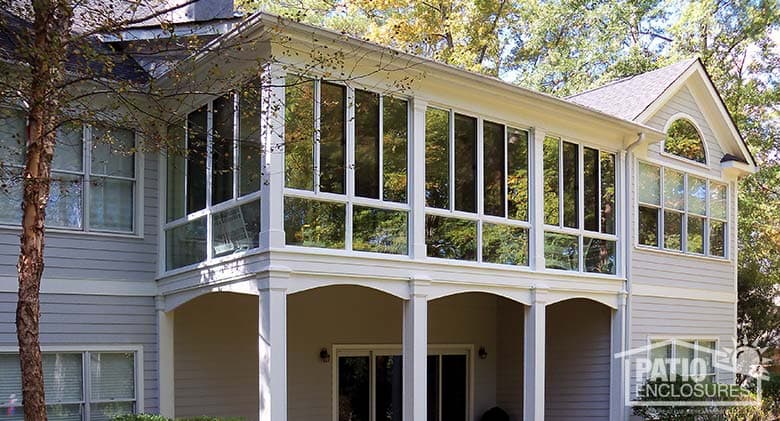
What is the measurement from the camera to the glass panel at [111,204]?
10.4m

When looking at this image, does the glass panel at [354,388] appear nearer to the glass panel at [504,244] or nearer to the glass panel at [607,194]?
the glass panel at [504,244]

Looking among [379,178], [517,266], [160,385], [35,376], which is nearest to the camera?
[35,376]

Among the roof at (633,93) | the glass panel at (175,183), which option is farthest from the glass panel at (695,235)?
the glass panel at (175,183)

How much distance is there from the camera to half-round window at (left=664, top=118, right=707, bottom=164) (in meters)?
14.8

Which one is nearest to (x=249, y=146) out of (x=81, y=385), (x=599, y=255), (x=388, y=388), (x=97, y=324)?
(x=97, y=324)

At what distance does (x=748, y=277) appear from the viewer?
2011 centimetres

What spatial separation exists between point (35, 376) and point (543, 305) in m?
7.01

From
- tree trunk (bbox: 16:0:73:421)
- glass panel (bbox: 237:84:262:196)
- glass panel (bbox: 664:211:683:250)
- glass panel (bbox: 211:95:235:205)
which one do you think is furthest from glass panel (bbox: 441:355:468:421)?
tree trunk (bbox: 16:0:73:421)

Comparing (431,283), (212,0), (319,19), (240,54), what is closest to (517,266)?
(431,283)

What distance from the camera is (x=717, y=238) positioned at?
1542 centimetres

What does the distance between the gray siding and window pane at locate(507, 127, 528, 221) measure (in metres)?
5.12

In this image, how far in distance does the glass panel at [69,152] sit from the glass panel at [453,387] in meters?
6.97

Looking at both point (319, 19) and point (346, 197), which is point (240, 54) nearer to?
point (346, 197)

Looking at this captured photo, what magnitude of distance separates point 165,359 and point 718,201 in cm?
1061
